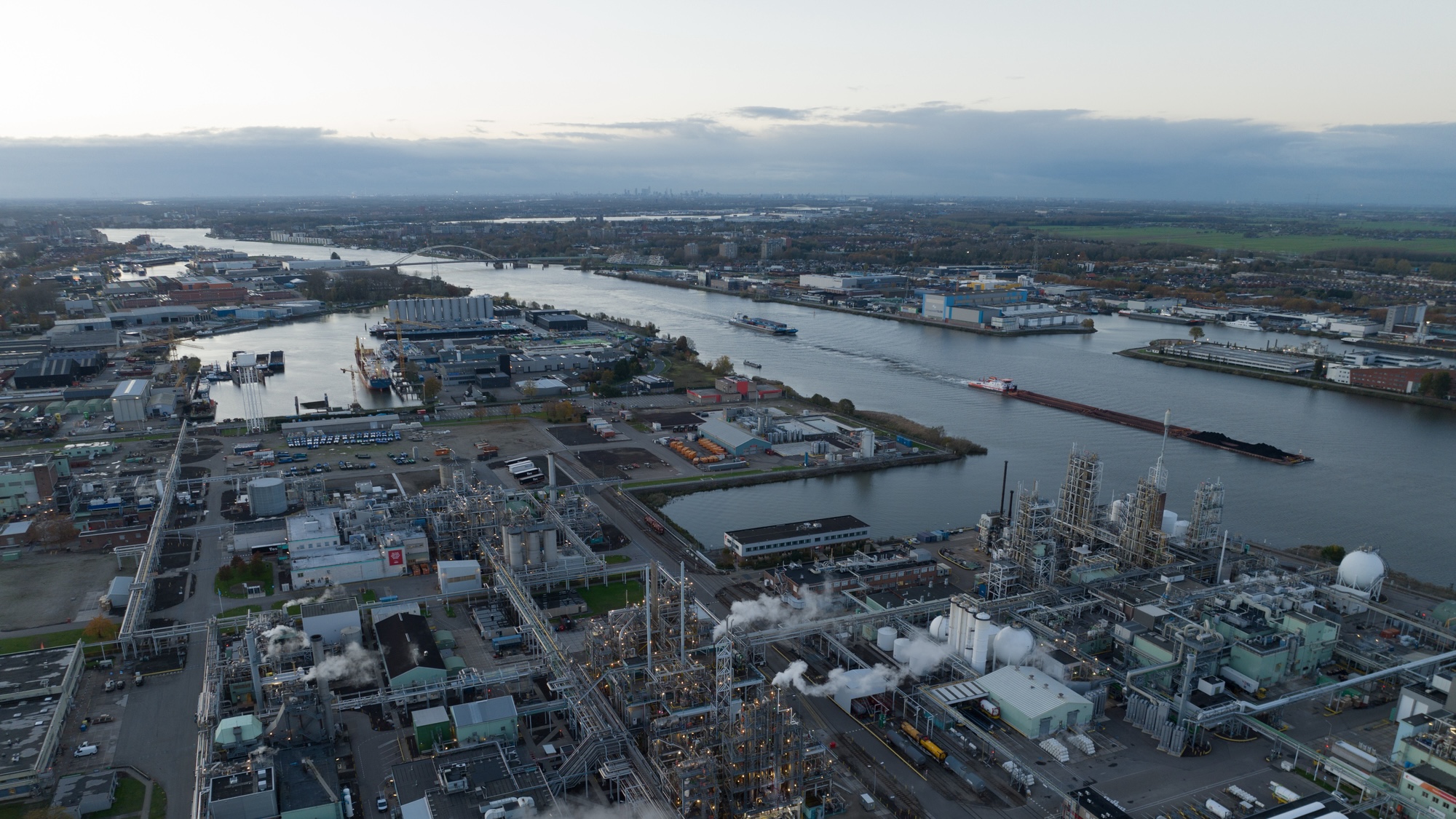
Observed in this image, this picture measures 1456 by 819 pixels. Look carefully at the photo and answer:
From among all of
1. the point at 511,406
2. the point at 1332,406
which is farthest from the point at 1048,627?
the point at 1332,406

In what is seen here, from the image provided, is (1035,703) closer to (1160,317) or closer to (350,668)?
(350,668)

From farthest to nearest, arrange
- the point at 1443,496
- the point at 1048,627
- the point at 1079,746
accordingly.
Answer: the point at 1443,496 → the point at 1048,627 → the point at 1079,746

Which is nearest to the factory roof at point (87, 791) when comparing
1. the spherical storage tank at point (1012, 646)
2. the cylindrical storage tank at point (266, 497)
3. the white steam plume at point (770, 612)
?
the white steam plume at point (770, 612)

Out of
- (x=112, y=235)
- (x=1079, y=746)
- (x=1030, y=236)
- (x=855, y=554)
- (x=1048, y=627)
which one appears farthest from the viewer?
(x=112, y=235)

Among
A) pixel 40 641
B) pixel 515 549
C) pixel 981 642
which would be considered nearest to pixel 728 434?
pixel 515 549

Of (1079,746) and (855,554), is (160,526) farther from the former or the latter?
(1079,746)

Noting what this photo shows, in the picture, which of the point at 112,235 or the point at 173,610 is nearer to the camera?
the point at 173,610

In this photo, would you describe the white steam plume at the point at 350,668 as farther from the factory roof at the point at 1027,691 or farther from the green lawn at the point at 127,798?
the factory roof at the point at 1027,691
